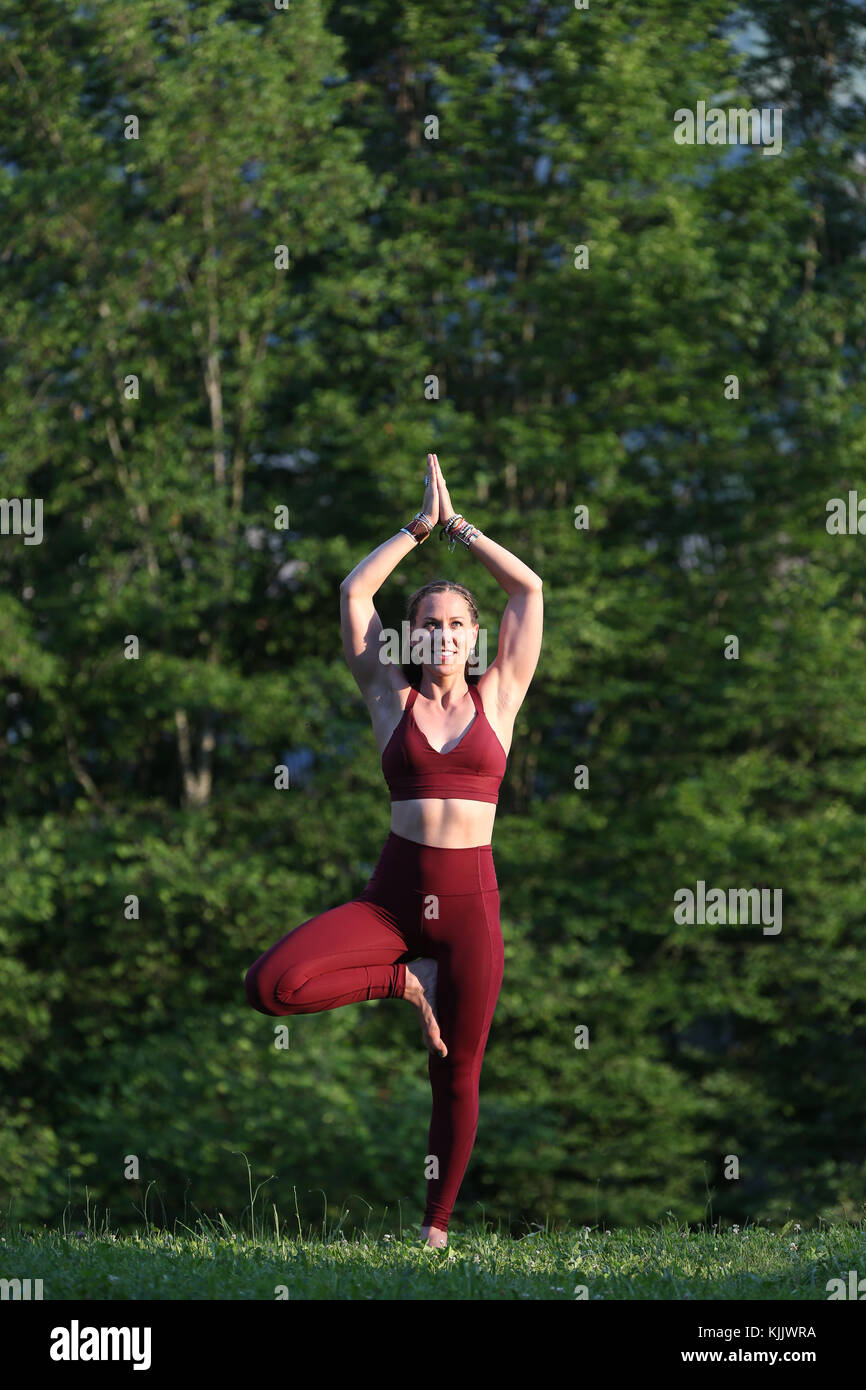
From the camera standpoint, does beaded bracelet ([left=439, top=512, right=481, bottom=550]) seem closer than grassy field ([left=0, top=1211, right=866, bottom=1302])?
No

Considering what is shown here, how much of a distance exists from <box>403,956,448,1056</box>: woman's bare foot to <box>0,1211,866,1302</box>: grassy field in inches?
26.8

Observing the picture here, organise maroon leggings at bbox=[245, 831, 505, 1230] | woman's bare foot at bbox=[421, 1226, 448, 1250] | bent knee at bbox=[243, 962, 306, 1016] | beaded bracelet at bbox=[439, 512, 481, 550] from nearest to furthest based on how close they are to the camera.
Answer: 1. bent knee at bbox=[243, 962, 306, 1016]
2. maroon leggings at bbox=[245, 831, 505, 1230]
3. woman's bare foot at bbox=[421, 1226, 448, 1250]
4. beaded bracelet at bbox=[439, 512, 481, 550]

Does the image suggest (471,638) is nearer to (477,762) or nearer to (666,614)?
(477,762)

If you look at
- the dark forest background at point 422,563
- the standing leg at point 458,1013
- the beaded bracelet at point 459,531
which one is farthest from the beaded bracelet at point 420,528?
the dark forest background at point 422,563

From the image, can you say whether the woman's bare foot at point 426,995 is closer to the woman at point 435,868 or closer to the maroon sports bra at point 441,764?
the woman at point 435,868

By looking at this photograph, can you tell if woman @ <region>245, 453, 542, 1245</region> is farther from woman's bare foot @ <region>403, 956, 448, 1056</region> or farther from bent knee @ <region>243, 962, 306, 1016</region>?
bent knee @ <region>243, 962, 306, 1016</region>

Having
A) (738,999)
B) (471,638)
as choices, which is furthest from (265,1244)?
(738,999)

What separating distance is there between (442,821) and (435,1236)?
146 centimetres

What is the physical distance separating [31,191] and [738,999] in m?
11.5

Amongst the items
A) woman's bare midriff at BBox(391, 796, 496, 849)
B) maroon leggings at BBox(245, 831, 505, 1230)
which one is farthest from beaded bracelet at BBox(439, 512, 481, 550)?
maroon leggings at BBox(245, 831, 505, 1230)

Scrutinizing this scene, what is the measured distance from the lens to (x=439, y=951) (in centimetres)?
512

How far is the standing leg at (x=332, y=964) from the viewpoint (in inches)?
190

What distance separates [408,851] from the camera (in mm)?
5160

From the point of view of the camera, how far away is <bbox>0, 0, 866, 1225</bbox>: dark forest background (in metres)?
15.1
